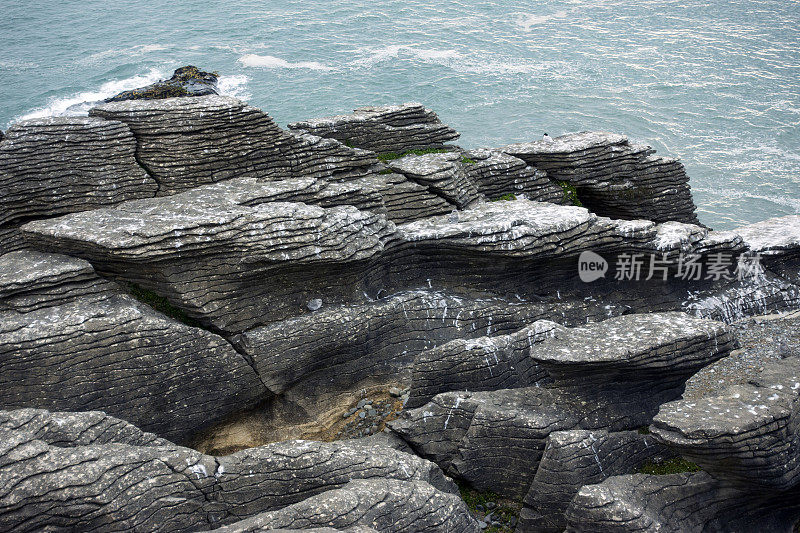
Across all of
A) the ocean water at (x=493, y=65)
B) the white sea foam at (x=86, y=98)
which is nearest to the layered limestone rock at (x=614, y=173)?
the ocean water at (x=493, y=65)

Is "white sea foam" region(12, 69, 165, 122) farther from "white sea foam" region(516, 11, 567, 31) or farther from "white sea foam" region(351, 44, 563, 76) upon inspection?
"white sea foam" region(516, 11, 567, 31)

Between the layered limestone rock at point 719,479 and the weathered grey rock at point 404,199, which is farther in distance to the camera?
the weathered grey rock at point 404,199

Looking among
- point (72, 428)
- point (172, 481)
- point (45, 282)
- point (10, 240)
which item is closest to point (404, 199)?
point (45, 282)

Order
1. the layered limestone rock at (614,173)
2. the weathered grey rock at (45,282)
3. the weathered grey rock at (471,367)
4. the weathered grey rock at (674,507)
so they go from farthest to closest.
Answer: the layered limestone rock at (614,173) < the weathered grey rock at (471,367) < the weathered grey rock at (45,282) < the weathered grey rock at (674,507)

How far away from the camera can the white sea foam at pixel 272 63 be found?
66375 millimetres

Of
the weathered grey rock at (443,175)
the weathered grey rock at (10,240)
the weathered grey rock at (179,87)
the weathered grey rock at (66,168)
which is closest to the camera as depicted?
the weathered grey rock at (10,240)

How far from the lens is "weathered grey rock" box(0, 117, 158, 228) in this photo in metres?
21.6

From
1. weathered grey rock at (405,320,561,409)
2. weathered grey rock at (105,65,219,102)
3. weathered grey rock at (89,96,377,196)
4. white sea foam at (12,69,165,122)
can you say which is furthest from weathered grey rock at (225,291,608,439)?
white sea foam at (12,69,165,122)

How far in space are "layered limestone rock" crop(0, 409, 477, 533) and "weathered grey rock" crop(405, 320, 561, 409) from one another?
11.4 feet

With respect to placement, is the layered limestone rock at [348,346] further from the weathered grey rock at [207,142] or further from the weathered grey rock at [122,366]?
the weathered grey rock at [207,142]

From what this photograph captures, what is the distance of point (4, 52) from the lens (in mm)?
70875

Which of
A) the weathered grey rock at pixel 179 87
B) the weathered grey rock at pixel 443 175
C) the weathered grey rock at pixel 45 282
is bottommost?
the weathered grey rock at pixel 45 282

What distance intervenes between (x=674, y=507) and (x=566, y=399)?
162 inches

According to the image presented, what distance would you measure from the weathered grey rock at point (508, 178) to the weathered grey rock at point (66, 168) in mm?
13100
